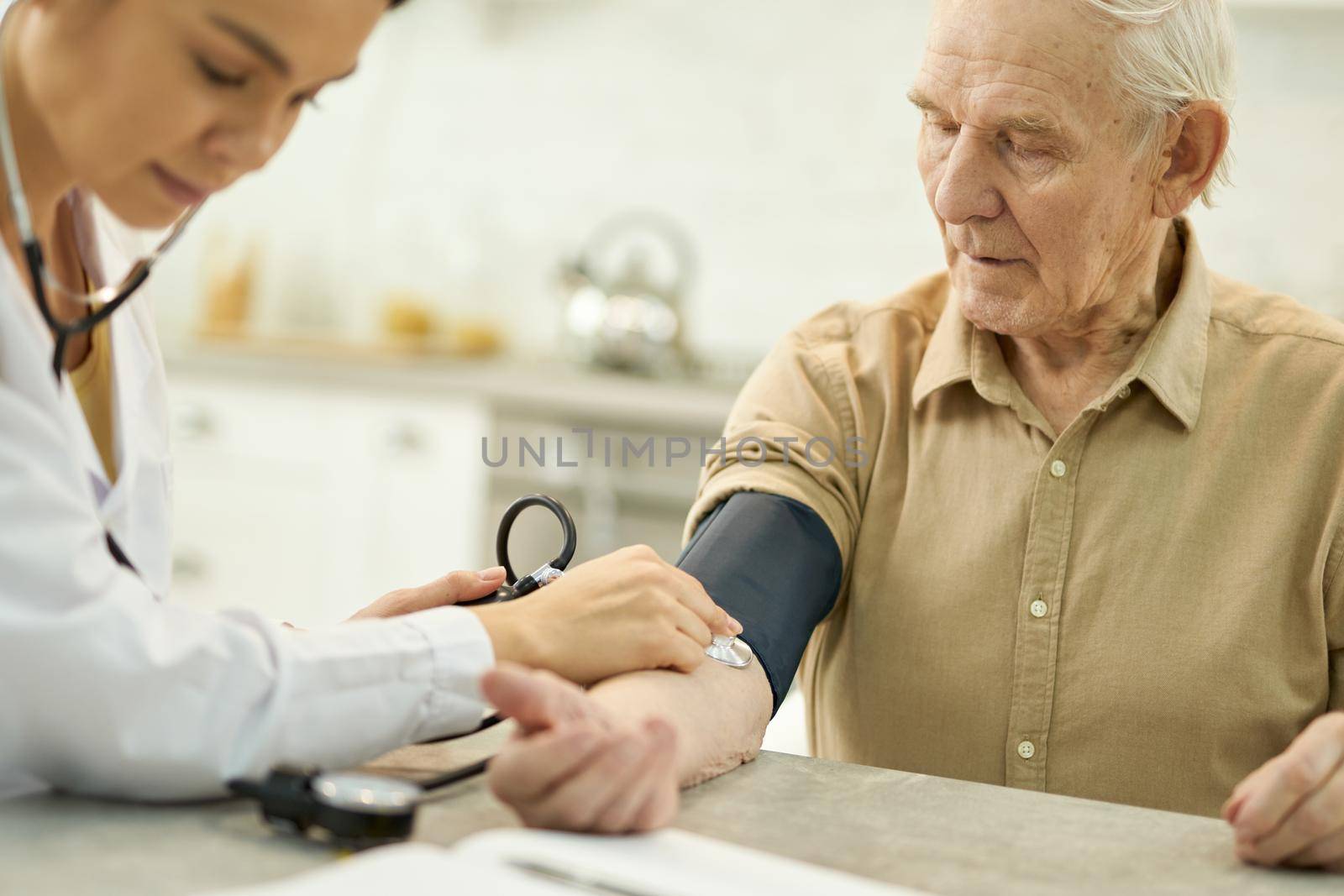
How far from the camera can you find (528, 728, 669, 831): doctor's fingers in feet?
2.62

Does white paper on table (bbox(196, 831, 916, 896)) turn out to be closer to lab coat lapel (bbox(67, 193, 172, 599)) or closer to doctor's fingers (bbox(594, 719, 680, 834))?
doctor's fingers (bbox(594, 719, 680, 834))

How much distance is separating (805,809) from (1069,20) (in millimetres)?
750

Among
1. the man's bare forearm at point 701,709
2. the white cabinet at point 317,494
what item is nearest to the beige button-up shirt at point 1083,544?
the man's bare forearm at point 701,709

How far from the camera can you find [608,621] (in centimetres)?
102

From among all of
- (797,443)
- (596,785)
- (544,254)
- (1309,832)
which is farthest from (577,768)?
(544,254)

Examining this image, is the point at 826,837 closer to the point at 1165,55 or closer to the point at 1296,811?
the point at 1296,811

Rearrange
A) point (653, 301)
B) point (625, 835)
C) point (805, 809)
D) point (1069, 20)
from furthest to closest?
1. point (653, 301)
2. point (1069, 20)
3. point (805, 809)
4. point (625, 835)

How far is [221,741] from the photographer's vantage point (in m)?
0.83

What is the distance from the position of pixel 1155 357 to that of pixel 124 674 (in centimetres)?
98

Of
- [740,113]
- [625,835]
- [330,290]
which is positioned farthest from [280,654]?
[330,290]

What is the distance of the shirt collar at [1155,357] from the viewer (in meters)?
1.31

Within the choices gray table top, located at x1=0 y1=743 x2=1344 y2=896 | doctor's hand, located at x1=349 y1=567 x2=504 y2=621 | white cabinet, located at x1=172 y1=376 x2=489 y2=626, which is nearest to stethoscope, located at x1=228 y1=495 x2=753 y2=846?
gray table top, located at x1=0 y1=743 x2=1344 y2=896

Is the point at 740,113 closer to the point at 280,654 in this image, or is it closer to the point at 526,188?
the point at 526,188

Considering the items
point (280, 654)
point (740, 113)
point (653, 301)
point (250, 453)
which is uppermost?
point (740, 113)
